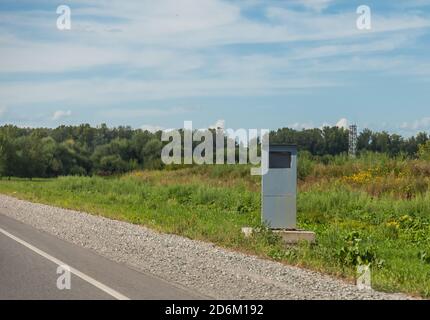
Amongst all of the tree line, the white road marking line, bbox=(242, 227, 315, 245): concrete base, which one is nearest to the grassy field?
bbox=(242, 227, 315, 245): concrete base

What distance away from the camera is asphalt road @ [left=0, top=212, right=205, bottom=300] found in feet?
28.6

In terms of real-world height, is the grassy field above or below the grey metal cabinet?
below

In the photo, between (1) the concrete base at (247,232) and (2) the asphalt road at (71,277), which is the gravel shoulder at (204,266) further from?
(1) the concrete base at (247,232)

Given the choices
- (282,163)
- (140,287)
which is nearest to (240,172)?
(282,163)

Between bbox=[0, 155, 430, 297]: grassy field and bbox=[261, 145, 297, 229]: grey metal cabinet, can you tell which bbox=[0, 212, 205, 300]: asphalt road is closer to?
bbox=[0, 155, 430, 297]: grassy field

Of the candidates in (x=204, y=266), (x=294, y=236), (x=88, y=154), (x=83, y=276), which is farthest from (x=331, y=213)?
(x=88, y=154)

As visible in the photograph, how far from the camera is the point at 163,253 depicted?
A: 13.4m

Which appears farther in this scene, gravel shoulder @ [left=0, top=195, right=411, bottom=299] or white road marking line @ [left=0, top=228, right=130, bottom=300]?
gravel shoulder @ [left=0, top=195, right=411, bottom=299]

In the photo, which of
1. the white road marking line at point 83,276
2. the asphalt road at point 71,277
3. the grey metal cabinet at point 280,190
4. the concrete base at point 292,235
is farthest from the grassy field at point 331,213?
the white road marking line at point 83,276

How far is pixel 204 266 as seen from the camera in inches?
459

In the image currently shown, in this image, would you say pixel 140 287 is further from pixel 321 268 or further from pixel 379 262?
pixel 379 262

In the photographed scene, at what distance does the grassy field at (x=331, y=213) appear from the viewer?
41.1 ft

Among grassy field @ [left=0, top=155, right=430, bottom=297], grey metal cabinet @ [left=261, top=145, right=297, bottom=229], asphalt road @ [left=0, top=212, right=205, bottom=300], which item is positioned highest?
grey metal cabinet @ [left=261, top=145, right=297, bottom=229]

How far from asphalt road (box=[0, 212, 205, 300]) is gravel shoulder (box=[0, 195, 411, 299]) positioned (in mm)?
396
